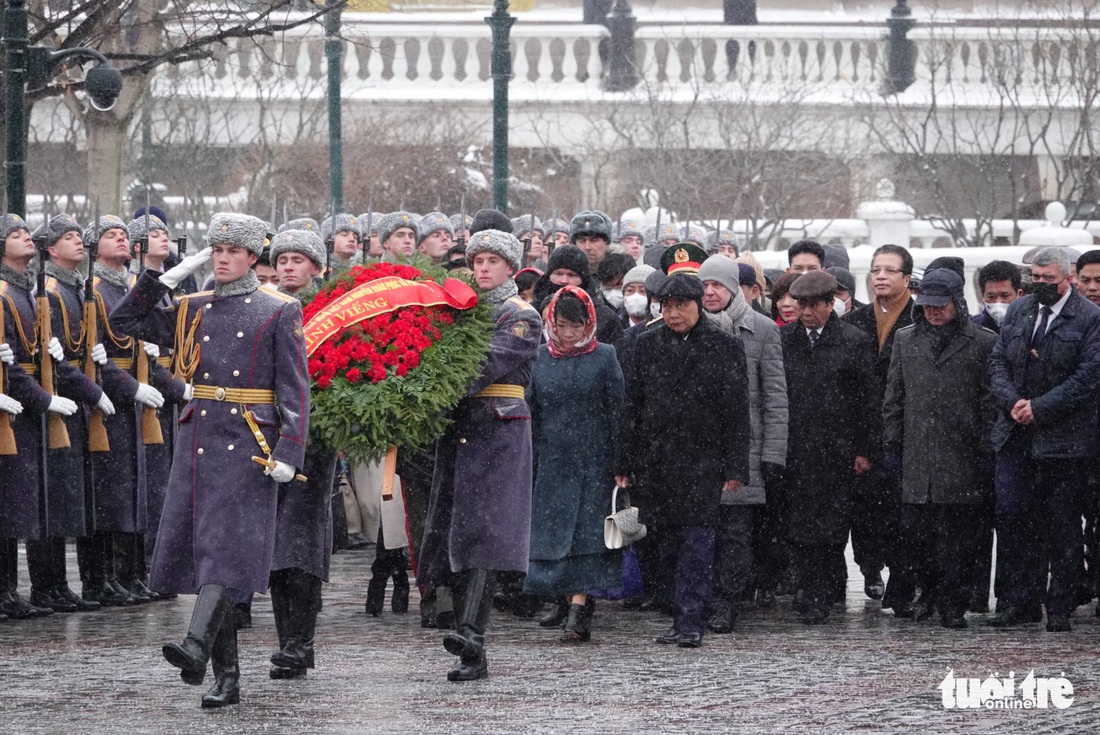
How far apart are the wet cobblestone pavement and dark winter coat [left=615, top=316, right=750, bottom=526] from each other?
0.72 meters

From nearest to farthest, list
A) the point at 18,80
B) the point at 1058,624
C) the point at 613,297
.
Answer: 1. the point at 1058,624
2. the point at 613,297
3. the point at 18,80

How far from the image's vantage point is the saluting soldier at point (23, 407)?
42.9ft

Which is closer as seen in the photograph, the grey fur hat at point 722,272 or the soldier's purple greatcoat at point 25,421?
the soldier's purple greatcoat at point 25,421

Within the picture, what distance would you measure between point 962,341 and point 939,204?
16634 millimetres

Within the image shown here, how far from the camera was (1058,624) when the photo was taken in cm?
1286

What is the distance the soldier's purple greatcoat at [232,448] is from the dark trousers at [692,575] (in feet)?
8.77

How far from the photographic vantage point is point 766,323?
1341 centimetres

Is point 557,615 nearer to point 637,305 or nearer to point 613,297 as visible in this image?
point 637,305

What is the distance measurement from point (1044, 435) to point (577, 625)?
106 inches

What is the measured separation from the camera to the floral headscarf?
12.4 metres

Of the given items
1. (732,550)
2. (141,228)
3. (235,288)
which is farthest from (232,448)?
(141,228)

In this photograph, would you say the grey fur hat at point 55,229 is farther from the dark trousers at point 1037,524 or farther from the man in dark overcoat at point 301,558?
the dark trousers at point 1037,524

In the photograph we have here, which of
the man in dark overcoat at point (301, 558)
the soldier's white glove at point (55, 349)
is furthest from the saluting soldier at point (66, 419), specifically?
the man in dark overcoat at point (301, 558)

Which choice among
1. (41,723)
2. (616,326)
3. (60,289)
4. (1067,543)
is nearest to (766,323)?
(616,326)
